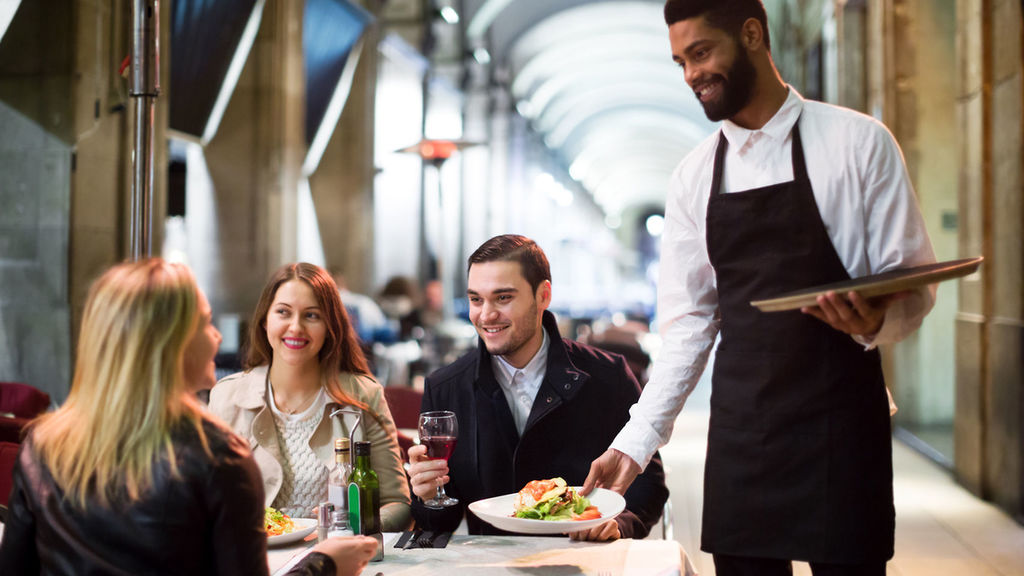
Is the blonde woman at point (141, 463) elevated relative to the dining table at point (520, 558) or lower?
elevated

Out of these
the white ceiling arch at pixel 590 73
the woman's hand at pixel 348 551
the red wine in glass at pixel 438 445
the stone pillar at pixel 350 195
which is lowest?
the woman's hand at pixel 348 551

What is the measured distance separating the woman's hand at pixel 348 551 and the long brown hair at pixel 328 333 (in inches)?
36.8

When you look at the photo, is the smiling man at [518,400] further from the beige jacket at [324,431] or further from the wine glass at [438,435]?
the wine glass at [438,435]

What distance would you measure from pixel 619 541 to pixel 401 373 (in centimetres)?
804

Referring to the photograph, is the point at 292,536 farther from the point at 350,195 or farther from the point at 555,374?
the point at 350,195

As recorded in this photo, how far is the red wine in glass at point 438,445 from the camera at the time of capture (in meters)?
2.04

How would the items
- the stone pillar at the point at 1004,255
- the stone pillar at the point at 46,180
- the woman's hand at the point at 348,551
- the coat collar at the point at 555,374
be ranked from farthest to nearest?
the stone pillar at the point at 1004,255 < the stone pillar at the point at 46,180 < the coat collar at the point at 555,374 < the woman's hand at the point at 348,551

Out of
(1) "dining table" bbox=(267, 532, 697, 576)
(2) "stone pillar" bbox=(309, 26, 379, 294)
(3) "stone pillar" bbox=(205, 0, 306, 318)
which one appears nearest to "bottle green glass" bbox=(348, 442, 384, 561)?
(1) "dining table" bbox=(267, 532, 697, 576)

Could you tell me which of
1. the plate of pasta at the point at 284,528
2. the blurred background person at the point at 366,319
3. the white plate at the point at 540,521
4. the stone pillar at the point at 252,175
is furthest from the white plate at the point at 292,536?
the stone pillar at the point at 252,175

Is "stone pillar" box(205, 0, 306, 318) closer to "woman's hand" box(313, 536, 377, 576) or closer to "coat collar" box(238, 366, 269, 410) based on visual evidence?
"coat collar" box(238, 366, 269, 410)

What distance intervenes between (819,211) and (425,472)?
992 mm

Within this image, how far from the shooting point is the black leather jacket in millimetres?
1407

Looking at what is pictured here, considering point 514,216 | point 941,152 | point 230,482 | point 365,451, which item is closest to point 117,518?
point 230,482

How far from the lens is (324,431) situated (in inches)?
105
